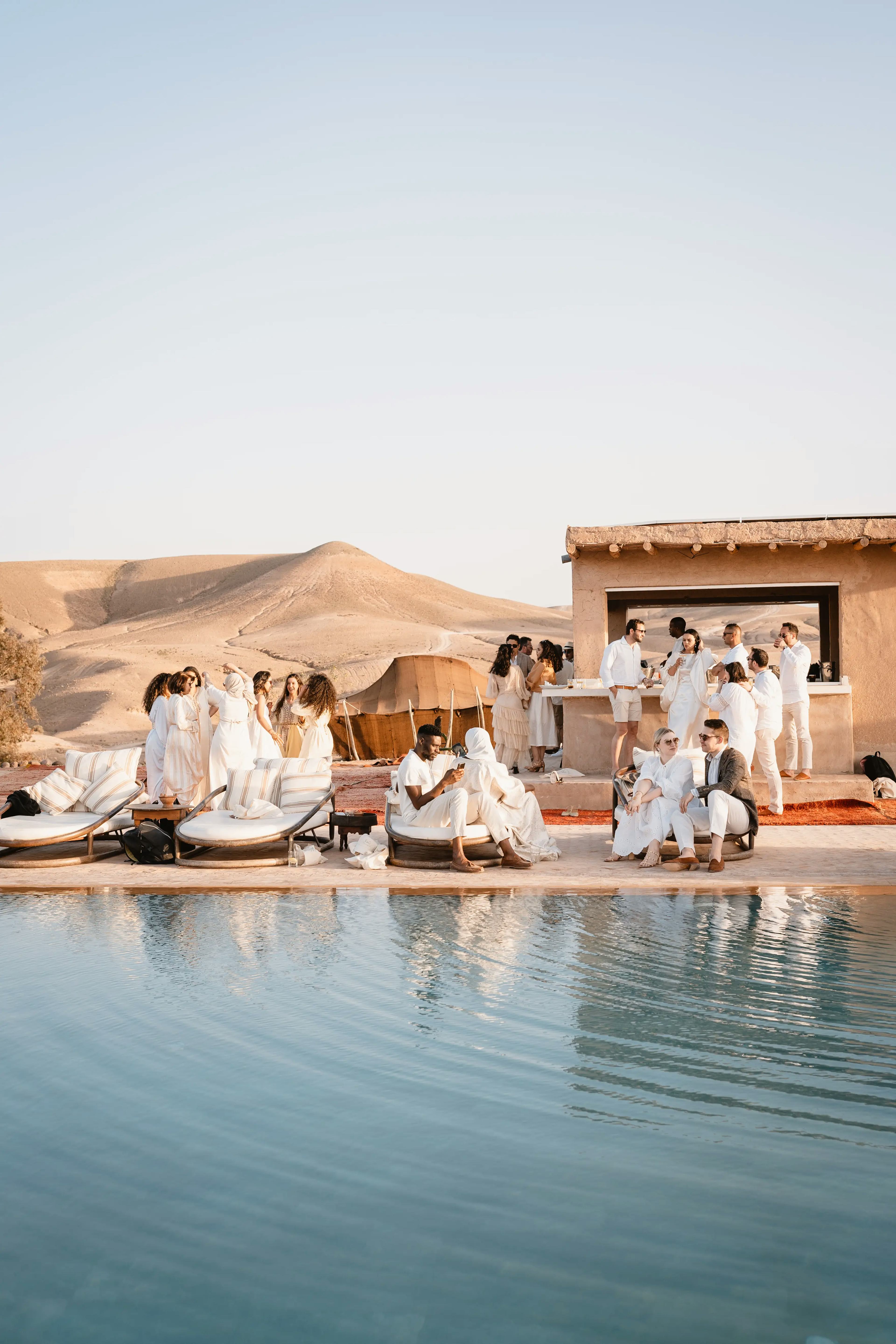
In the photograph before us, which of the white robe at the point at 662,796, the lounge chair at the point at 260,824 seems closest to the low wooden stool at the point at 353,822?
the lounge chair at the point at 260,824

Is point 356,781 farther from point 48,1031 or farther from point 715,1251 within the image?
point 715,1251

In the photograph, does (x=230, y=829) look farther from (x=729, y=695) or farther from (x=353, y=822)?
(x=729, y=695)

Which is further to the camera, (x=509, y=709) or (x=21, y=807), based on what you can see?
(x=509, y=709)

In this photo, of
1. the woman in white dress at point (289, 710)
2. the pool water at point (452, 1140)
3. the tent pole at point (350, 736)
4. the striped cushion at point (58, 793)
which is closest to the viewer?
the pool water at point (452, 1140)

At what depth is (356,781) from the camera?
18656 mm

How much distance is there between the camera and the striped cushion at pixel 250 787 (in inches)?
422

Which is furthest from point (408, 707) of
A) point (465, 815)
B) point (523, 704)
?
point (465, 815)

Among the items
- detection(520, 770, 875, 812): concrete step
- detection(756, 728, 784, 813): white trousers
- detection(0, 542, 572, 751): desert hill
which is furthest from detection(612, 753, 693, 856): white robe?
detection(0, 542, 572, 751): desert hill

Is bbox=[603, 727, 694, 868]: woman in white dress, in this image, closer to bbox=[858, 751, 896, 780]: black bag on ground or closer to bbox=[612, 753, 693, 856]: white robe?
bbox=[612, 753, 693, 856]: white robe

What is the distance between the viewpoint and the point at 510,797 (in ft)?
32.3

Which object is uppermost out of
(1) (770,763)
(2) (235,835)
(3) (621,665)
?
(3) (621,665)

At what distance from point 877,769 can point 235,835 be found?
802 cm

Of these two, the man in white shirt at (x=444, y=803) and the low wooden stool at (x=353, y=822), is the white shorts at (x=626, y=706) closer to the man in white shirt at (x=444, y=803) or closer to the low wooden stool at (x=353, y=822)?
the low wooden stool at (x=353, y=822)

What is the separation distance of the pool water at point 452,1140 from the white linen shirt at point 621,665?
20.9 feet
